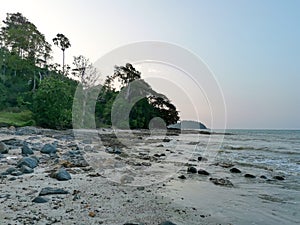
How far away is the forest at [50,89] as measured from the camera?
3166 centimetres

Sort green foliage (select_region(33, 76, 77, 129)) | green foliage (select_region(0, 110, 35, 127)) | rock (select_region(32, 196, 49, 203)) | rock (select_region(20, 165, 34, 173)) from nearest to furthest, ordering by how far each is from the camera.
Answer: rock (select_region(32, 196, 49, 203)) < rock (select_region(20, 165, 34, 173)) < green foliage (select_region(0, 110, 35, 127)) < green foliage (select_region(33, 76, 77, 129))

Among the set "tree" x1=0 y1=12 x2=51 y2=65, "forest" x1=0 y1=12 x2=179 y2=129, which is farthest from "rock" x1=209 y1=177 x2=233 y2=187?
"tree" x1=0 y1=12 x2=51 y2=65

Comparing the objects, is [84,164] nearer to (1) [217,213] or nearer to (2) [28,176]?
(2) [28,176]

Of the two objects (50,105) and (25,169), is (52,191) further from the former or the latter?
(50,105)

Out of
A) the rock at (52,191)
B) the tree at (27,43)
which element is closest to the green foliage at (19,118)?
the tree at (27,43)

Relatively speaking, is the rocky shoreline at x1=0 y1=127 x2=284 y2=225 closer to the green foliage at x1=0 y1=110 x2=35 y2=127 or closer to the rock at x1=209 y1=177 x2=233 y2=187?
the rock at x1=209 y1=177 x2=233 y2=187

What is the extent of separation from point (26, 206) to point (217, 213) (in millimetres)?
3434

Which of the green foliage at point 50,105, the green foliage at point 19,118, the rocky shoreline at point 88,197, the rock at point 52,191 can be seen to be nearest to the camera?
the rocky shoreline at point 88,197

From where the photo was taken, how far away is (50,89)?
1234 inches

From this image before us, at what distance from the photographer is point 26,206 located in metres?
4.93

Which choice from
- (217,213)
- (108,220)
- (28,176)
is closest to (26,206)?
(108,220)

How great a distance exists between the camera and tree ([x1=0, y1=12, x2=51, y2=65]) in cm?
4900

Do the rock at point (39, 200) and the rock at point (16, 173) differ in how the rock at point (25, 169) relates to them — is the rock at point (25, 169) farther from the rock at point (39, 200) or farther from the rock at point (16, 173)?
the rock at point (39, 200)

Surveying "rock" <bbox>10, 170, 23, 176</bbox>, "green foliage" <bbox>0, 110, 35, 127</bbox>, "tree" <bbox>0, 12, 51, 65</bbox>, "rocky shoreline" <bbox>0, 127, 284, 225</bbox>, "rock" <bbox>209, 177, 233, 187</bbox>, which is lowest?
"rock" <bbox>209, 177, 233, 187</bbox>
